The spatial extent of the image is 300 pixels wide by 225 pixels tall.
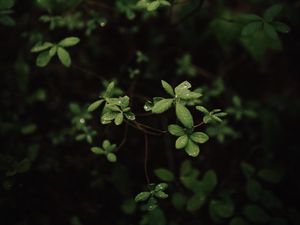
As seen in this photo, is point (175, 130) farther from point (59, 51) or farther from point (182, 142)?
point (59, 51)

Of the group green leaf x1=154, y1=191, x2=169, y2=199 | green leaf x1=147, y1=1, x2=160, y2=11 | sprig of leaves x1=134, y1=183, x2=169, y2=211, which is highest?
green leaf x1=147, y1=1, x2=160, y2=11

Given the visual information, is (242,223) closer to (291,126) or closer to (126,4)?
(291,126)

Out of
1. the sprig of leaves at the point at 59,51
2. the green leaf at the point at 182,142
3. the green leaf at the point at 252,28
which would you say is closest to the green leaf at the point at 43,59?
the sprig of leaves at the point at 59,51

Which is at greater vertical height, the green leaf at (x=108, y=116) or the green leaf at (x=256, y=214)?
the green leaf at (x=108, y=116)

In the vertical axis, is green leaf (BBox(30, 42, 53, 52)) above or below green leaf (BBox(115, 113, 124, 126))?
above

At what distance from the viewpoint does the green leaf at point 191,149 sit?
1.28 metres

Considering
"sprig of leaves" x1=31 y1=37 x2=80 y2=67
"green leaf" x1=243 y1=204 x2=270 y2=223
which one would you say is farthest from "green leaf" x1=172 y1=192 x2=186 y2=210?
"sprig of leaves" x1=31 y1=37 x2=80 y2=67

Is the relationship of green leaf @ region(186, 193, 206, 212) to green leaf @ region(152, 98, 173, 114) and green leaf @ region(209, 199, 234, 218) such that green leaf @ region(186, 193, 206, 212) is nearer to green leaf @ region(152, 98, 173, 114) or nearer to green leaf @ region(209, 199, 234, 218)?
green leaf @ region(209, 199, 234, 218)

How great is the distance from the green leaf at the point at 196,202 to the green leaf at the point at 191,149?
0.65 m

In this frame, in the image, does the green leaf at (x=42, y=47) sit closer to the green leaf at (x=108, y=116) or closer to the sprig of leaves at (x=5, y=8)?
the sprig of leaves at (x=5, y=8)

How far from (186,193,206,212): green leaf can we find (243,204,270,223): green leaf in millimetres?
267

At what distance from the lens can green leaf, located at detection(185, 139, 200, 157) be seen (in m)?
1.28

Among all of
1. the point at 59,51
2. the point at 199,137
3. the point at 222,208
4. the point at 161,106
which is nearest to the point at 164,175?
the point at 222,208

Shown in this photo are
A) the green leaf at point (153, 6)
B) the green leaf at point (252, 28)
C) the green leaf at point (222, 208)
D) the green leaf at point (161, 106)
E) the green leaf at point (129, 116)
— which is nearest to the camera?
the green leaf at point (161, 106)
